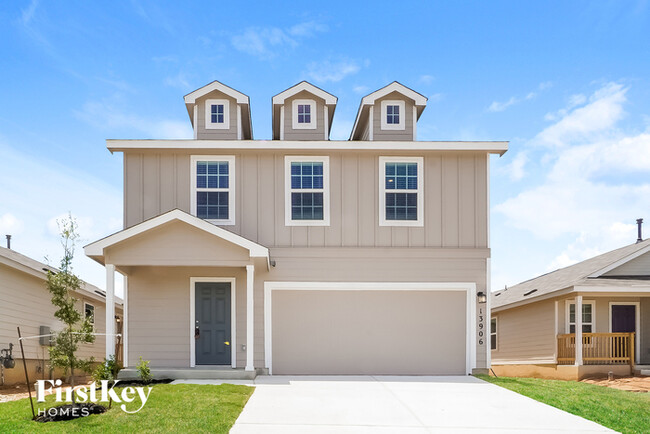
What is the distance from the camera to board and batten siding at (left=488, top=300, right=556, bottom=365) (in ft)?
53.1

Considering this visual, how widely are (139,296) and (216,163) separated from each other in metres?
3.40

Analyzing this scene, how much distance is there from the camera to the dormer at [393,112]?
13.2 meters

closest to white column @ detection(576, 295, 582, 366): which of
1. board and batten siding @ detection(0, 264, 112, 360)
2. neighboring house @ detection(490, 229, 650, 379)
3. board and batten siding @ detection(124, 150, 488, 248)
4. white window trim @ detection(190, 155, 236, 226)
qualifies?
neighboring house @ detection(490, 229, 650, 379)

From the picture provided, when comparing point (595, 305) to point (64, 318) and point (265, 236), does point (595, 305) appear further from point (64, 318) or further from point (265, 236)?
point (64, 318)

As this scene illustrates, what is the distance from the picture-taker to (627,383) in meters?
→ 13.0

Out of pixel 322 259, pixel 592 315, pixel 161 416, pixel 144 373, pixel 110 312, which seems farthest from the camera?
pixel 592 315

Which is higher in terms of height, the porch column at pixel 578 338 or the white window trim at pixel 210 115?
the white window trim at pixel 210 115

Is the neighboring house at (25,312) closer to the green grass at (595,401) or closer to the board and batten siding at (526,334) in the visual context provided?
the green grass at (595,401)

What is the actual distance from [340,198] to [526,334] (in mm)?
8985

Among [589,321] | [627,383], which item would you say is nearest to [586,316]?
[589,321]

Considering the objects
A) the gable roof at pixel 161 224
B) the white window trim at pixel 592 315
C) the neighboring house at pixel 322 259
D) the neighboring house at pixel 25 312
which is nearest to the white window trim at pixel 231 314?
the neighboring house at pixel 322 259

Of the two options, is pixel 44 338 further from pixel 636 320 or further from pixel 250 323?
pixel 636 320

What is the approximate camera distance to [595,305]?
52.1 ft

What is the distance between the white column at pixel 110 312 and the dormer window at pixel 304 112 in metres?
5.44
